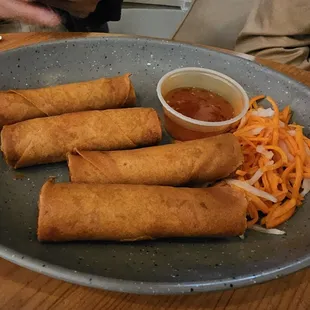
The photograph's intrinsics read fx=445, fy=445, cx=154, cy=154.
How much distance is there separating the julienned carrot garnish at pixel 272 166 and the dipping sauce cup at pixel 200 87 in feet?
0.22

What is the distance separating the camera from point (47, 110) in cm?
155

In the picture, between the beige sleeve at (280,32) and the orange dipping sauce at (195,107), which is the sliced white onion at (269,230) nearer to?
the orange dipping sauce at (195,107)

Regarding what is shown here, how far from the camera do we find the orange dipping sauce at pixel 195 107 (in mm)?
1606

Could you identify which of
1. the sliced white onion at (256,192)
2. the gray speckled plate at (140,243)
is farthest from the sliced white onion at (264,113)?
the sliced white onion at (256,192)

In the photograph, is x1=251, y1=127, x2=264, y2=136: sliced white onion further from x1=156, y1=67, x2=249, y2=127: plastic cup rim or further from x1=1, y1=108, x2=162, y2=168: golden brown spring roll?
x1=1, y1=108, x2=162, y2=168: golden brown spring roll

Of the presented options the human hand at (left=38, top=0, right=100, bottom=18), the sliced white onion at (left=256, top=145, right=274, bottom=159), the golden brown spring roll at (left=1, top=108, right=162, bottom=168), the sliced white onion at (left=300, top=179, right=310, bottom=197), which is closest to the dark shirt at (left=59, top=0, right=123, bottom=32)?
the human hand at (left=38, top=0, right=100, bottom=18)

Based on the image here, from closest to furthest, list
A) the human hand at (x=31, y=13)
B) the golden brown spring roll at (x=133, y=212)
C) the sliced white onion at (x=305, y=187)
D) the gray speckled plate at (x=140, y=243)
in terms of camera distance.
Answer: the gray speckled plate at (x=140, y=243)
the golden brown spring roll at (x=133, y=212)
the sliced white onion at (x=305, y=187)
the human hand at (x=31, y=13)

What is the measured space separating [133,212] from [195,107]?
1.97ft

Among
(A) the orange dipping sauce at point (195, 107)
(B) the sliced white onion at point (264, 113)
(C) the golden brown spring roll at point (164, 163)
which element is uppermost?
(B) the sliced white onion at point (264, 113)

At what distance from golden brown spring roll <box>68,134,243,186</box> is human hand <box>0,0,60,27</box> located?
2.76 ft

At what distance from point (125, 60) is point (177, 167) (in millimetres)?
641

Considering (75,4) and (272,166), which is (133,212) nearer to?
(272,166)

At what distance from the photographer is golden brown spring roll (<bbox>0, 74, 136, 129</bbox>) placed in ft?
4.92

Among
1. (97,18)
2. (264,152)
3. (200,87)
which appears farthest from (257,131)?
(97,18)
